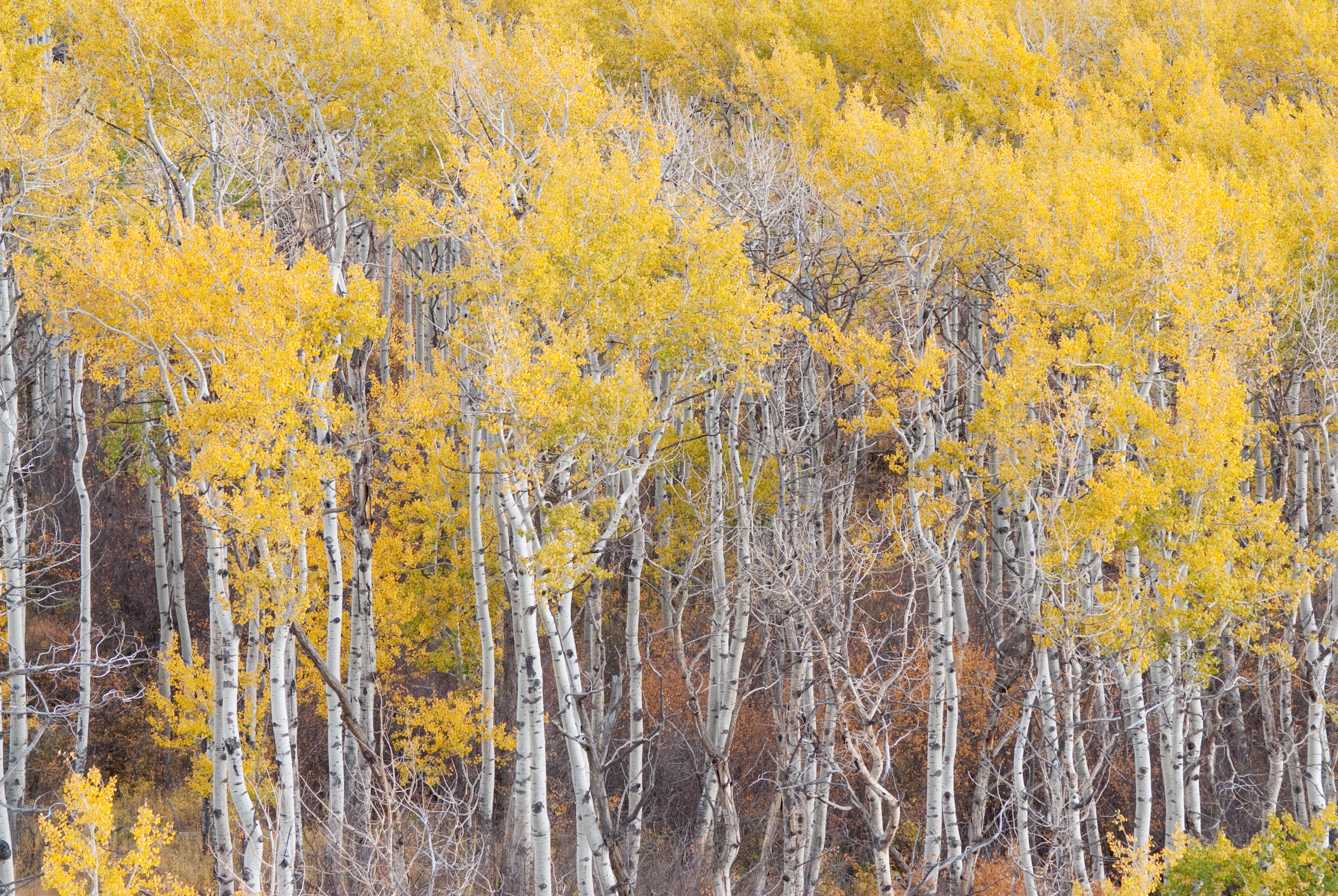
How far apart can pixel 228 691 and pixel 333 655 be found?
2.10 m

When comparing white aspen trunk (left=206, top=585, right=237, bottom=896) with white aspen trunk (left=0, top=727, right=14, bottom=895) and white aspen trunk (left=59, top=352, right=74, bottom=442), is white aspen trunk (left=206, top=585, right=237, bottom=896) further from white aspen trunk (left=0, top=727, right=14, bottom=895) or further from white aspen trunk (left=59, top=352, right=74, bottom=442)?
white aspen trunk (left=59, top=352, right=74, bottom=442)

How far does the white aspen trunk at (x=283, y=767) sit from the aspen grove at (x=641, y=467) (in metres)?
0.09

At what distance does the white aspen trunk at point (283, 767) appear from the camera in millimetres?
11578

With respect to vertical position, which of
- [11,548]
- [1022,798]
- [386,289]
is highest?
[386,289]

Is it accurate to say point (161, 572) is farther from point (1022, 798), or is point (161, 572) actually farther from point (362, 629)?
point (1022, 798)

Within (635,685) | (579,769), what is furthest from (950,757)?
(579,769)

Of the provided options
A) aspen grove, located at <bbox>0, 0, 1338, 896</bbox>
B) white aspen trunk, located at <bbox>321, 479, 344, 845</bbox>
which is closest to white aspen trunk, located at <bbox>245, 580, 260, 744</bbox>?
aspen grove, located at <bbox>0, 0, 1338, 896</bbox>

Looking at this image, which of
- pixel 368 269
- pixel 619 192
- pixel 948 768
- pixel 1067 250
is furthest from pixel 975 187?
pixel 368 269

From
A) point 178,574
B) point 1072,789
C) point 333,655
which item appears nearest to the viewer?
point 1072,789

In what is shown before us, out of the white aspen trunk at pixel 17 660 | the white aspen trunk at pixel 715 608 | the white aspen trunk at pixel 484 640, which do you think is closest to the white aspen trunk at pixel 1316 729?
the white aspen trunk at pixel 715 608

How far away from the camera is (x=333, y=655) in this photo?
550 inches

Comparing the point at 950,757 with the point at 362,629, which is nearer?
the point at 950,757

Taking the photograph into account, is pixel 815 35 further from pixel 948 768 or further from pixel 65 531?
pixel 65 531

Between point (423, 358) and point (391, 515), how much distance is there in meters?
4.79
